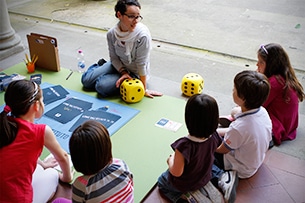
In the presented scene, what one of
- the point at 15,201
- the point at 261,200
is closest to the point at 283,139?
the point at 261,200

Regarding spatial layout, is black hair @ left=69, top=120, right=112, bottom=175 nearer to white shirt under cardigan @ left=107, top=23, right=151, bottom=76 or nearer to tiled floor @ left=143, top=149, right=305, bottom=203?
tiled floor @ left=143, top=149, right=305, bottom=203

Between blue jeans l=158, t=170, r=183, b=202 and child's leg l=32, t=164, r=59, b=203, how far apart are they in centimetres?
67

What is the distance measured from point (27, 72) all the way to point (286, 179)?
8.97ft

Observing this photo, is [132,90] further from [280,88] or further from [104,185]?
[104,185]

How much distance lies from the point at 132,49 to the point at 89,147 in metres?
1.69

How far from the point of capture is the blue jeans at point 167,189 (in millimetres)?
2105

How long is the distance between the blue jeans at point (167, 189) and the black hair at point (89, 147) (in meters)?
0.66

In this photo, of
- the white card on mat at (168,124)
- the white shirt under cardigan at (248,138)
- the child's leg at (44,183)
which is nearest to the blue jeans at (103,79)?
the white card on mat at (168,124)

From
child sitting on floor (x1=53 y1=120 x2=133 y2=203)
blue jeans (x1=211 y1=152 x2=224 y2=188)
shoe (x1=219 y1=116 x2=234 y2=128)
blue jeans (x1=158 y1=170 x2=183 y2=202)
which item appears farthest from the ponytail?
shoe (x1=219 y1=116 x2=234 y2=128)

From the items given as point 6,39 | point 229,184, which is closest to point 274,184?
point 229,184

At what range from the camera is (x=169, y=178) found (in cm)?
210

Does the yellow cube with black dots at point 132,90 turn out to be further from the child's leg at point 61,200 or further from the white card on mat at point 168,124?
the child's leg at point 61,200

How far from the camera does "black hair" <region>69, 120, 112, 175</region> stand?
1.55 metres

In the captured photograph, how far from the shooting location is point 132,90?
119 inches
